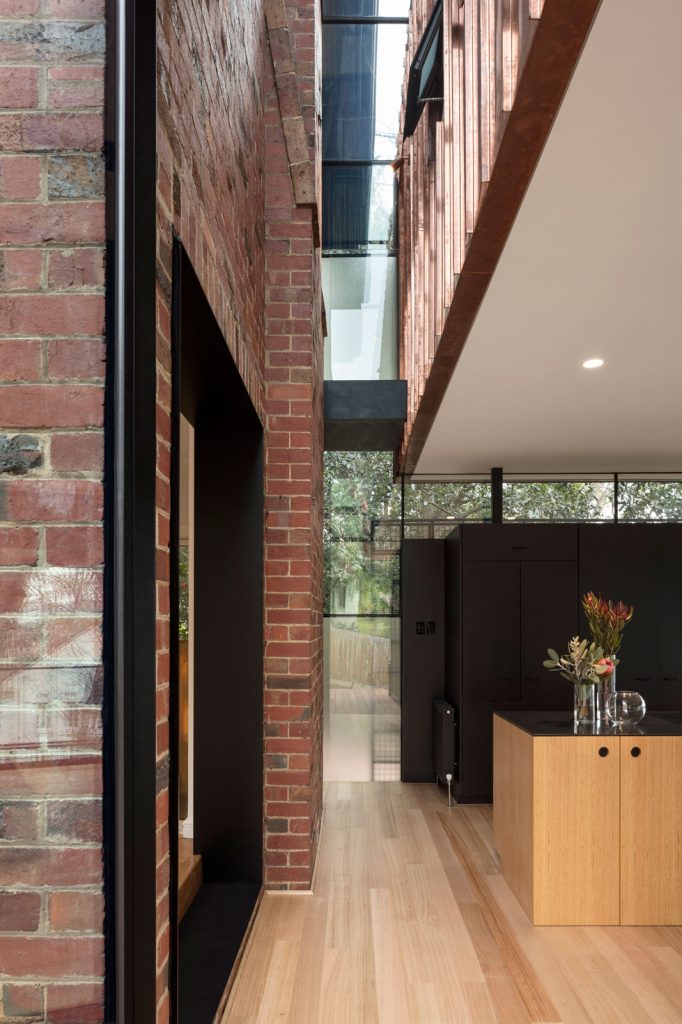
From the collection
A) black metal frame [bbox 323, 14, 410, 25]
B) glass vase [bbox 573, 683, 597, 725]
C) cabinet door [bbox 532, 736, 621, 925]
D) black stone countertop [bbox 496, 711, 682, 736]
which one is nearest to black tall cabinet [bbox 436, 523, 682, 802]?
black stone countertop [bbox 496, 711, 682, 736]

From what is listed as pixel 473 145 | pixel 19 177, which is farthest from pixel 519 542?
pixel 19 177

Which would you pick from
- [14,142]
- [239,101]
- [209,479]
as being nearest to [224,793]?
[209,479]

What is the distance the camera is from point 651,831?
363cm

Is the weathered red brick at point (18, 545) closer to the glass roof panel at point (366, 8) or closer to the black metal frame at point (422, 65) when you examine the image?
the black metal frame at point (422, 65)

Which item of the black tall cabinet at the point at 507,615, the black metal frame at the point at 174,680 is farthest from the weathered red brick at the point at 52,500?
the black tall cabinet at the point at 507,615

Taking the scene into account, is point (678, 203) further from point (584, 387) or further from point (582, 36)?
point (584, 387)

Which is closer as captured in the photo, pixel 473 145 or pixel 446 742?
pixel 473 145

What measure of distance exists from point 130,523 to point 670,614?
227 inches

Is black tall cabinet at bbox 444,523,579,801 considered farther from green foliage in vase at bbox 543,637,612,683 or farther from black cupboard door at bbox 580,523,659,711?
green foliage in vase at bbox 543,637,612,683

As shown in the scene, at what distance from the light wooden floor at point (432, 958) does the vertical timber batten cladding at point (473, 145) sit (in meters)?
2.43

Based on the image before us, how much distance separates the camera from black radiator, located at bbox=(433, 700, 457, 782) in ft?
19.5

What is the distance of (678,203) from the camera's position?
2.23 metres

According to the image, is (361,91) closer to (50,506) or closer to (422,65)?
(422,65)

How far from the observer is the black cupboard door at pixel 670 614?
623 cm
